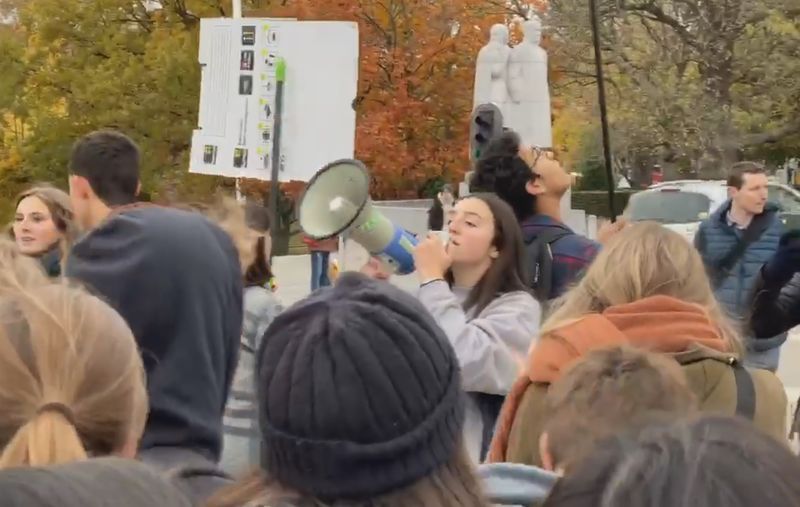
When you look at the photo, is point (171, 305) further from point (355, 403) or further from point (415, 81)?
point (415, 81)

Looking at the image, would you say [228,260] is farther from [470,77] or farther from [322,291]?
[470,77]

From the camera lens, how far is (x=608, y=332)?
294cm

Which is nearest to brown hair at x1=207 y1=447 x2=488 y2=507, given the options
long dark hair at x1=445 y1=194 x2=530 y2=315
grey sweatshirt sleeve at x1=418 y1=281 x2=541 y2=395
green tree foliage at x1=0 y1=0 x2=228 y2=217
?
grey sweatshirt sleeve at x1=418 y1=281 x2=541 y2=395

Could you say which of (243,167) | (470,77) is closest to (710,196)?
(470,77)

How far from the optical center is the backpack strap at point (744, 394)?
9.55 ft

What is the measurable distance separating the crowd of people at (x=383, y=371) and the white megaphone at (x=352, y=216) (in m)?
0.28

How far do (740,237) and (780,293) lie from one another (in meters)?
0.76

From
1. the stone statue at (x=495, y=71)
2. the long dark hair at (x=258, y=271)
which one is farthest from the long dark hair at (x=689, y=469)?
the stone statue at (x=495, y=71)

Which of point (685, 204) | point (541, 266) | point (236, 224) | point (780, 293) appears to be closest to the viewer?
point (236, 224)

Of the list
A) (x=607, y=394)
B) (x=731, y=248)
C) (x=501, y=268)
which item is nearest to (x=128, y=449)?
(x=607, y=394)

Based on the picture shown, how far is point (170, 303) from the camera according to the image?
106 inches

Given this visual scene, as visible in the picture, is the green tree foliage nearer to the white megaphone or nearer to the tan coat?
the white megaphone

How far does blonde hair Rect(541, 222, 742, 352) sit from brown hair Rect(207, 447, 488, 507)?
1.19 m

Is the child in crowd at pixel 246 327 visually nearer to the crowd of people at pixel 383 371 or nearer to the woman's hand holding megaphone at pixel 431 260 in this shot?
the crowd of people at pixel 383 371
